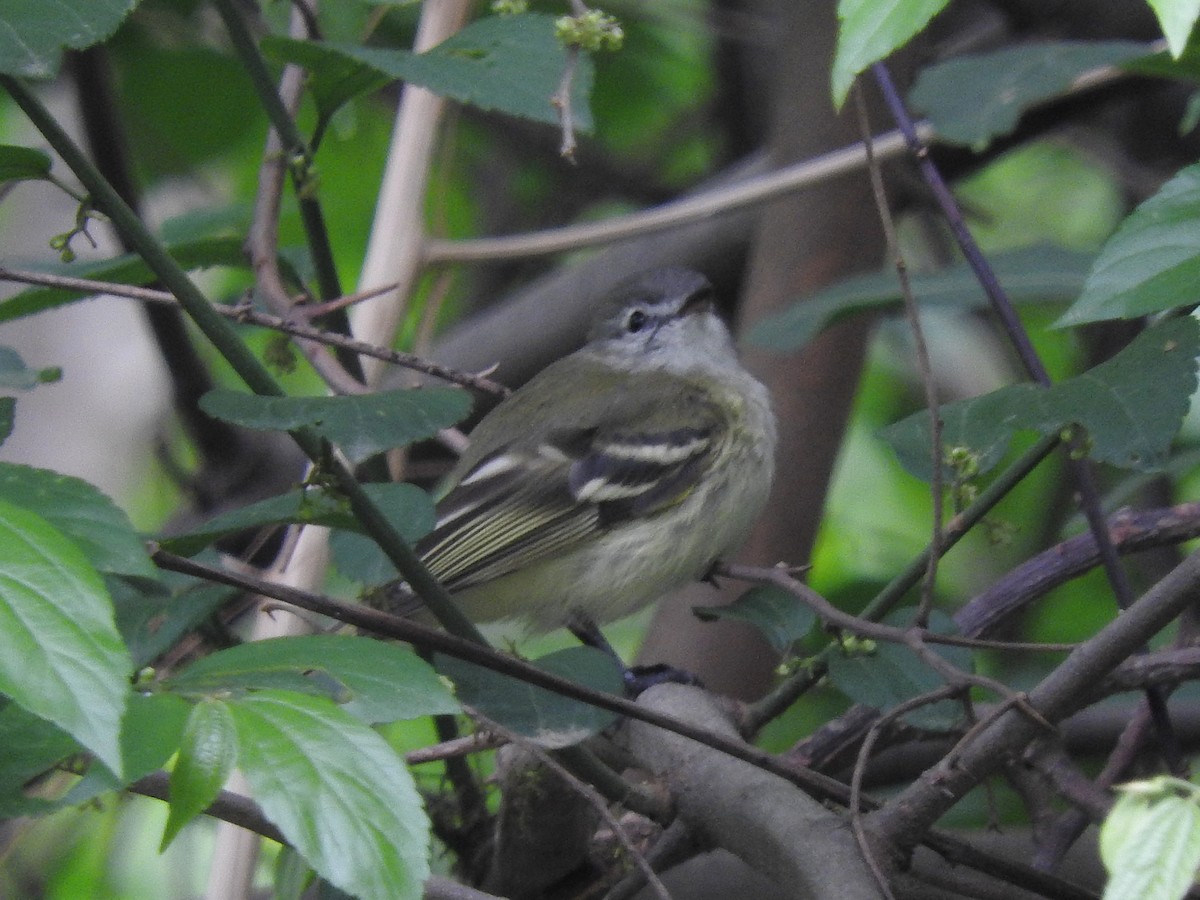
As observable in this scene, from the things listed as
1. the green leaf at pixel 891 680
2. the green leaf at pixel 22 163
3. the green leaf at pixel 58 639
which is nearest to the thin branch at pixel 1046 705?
the green leaf at pixel 891 680

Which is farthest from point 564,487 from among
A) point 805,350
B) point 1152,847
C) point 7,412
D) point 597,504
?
point 1152,847

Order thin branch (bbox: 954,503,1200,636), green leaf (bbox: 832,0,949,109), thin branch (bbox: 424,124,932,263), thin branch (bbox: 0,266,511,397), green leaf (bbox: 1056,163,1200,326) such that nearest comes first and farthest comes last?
1. green leaf (bbox: 832,0,949,109)
2. green leaf (bbox: 1056,163,1200,326)
3. thin branch (bbox: 0,266,511,397)
4. thin branch (bbox: 954,503,1200,636)
5. thin branch (bbox: 424,124,932,263)

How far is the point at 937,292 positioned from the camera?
342 centimetres

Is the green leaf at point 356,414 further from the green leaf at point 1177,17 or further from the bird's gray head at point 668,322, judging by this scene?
the bird's gray head at point 668,322

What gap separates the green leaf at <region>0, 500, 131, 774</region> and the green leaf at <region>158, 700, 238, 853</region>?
0.12 meters

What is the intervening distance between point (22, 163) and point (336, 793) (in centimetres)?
91

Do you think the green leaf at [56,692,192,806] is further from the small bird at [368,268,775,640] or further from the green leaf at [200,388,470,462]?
the small bird at [368,268,775,640]

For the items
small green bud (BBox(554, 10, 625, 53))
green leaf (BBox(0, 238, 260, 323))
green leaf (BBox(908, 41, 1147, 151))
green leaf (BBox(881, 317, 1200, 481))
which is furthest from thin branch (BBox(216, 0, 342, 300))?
green leaf (BBox(908, 41, 1147, 151))

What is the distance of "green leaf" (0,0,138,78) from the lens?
5.37 ft

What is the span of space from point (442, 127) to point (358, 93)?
3.59 feet

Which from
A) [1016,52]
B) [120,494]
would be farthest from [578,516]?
[120,494]

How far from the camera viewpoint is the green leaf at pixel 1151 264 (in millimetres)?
1612

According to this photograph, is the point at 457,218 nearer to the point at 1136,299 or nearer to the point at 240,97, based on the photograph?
the point at 240,97

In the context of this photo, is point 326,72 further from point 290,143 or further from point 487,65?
point 487,65
